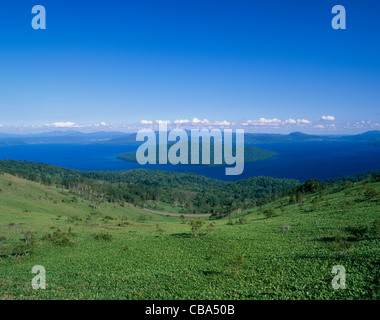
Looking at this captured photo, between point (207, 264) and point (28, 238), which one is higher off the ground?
point (207, 264)

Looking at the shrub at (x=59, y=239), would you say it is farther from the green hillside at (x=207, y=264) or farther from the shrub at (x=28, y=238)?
the shrub at (x=28, y=238)

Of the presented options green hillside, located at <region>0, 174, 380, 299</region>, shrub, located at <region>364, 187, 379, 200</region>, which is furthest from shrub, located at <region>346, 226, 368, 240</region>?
shrub, located at <region>364, 187, 379, 200</region>

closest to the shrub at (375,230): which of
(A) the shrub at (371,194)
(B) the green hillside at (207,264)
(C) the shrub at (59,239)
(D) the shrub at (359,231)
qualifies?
(B) the green hillside at (207,264)

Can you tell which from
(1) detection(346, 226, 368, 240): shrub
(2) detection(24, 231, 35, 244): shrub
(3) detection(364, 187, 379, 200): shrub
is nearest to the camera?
(1) detection(346, 226, 368, 240): shrub

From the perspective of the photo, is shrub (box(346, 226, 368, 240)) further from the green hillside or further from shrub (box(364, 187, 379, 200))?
shrub (box(364, 187, 379, 200))

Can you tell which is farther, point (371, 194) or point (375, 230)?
point (371, 194)

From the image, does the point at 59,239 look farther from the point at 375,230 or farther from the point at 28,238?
the point at 375,230

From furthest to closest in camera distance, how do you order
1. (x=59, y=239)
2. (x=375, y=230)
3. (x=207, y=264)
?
(x=59, y=239) < (x=375, y=230) < (x=207, y=264)

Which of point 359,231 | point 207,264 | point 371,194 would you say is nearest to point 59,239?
point 207,264

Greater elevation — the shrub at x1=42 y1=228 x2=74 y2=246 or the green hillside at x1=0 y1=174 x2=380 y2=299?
the green hillside at x1=0 y1=174 x2=380 y2=299

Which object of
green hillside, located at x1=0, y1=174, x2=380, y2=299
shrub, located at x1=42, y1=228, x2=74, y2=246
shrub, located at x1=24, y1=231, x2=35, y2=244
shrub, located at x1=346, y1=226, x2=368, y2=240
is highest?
shrub, located at x1=346, y1=226, x2=368, y2=240

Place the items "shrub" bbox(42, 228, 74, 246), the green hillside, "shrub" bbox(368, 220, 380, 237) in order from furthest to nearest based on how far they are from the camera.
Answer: "shrub" bbox(42, 228, 74, 246), "shrub" bbox(368, 220, 380, 237), the green hillside
